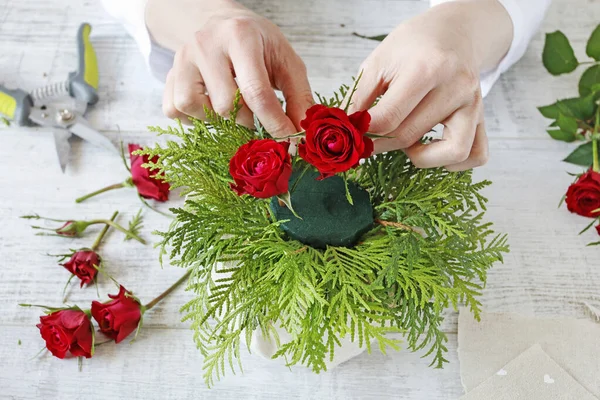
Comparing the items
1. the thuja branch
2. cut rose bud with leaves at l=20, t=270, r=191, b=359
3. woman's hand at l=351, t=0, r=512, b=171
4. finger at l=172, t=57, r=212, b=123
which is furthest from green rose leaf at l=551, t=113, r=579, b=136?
cut rose bud with leaves at l=20, t=270, r=191, b=359

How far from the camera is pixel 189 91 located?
0.58 metres

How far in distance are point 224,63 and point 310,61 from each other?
35 cm

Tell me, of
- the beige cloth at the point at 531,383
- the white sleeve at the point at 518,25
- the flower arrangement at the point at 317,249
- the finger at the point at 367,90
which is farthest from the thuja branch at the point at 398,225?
the white sleeve at the point at 518,25

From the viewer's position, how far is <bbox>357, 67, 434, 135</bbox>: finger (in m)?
0.52

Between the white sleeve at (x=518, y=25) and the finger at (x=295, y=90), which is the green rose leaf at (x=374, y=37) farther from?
the finger at (x=295, y=90)

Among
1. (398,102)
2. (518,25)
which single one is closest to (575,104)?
(518,25)

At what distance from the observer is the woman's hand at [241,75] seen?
0.55 metres

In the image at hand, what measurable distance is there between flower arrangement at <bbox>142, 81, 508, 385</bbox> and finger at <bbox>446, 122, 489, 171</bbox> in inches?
0.5

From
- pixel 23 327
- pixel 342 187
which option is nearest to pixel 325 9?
pixel 342 187

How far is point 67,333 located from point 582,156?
25.9 inches

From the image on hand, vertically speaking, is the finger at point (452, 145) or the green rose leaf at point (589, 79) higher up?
the finger at point (452, 145)

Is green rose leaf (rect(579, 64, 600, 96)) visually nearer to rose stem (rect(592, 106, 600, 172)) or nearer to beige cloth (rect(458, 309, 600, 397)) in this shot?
rose stem (rect(592, 106, 600, 172))

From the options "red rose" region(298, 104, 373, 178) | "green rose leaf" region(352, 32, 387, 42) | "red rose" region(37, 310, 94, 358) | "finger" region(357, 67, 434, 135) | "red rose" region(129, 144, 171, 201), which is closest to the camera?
"red rose" region(298, 104, 373, 178)

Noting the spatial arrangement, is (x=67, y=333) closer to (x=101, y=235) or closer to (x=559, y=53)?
(x=101, y=235)
